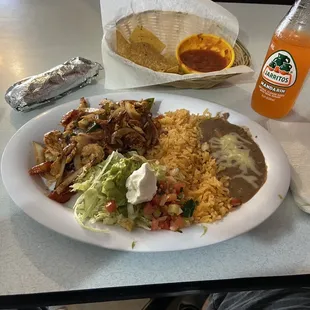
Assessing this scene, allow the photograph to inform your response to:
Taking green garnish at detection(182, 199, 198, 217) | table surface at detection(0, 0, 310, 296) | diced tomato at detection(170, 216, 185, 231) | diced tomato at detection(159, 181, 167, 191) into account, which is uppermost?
diced tomato at detection(159, 181, 167, 191)

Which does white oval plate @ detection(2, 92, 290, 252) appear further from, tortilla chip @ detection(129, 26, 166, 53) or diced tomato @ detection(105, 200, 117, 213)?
tortilla chip @ detection(129, 26, 166, 53)

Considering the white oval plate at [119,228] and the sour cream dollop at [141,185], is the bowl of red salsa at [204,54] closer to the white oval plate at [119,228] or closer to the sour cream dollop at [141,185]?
the white oval plate at [119,228]

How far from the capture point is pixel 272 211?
902mm

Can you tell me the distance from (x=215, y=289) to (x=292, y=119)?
2.22 ft

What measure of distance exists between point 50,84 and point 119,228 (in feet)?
1.92

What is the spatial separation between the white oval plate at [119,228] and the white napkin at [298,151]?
0.16 ft

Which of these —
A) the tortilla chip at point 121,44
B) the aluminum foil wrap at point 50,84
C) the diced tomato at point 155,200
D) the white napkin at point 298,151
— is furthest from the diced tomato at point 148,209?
the tortilla chip at point 121,44

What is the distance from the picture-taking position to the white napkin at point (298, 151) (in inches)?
39.3

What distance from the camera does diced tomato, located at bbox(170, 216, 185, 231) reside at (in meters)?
0.85

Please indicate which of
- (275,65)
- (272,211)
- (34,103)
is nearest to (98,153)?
(34,103)

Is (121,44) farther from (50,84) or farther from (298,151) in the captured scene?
(298,151)

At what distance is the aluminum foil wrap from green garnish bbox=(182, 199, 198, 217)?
589mm

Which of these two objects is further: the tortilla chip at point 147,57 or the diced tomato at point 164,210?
the tortilla chip at point 147,57

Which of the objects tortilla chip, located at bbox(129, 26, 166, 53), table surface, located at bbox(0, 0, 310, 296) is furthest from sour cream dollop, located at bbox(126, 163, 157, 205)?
tortilla chip, located at bbox(129, 26, 166, 53)
